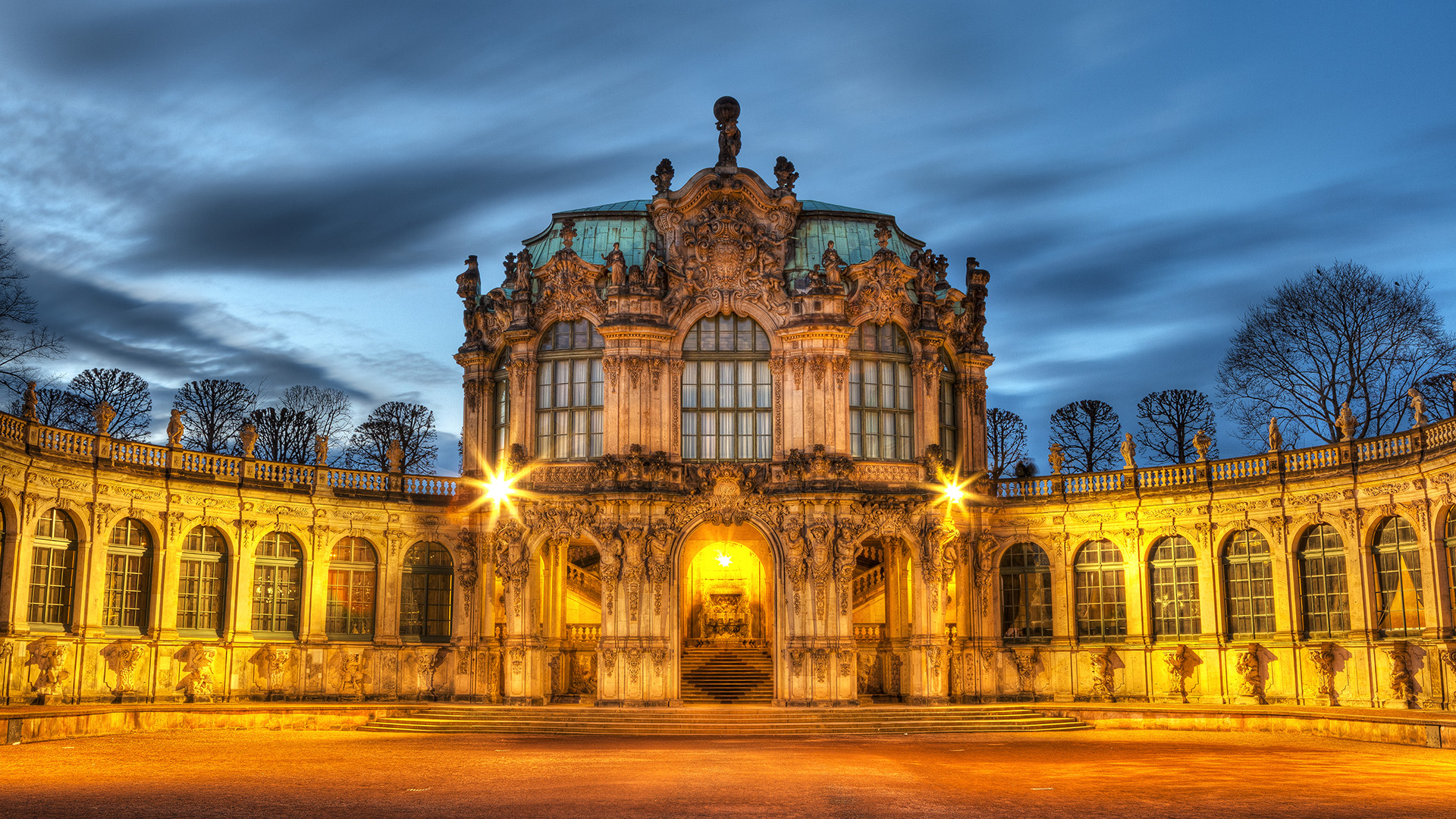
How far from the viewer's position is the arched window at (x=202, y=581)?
38.9 metres

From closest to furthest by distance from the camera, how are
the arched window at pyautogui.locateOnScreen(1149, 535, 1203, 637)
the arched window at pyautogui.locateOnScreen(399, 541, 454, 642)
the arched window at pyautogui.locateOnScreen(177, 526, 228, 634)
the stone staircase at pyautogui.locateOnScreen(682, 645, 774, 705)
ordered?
the arched window at pyautogui.locateOnScreen(177, 526, 228, 634) → the arched window at pyautogui.locateOnScreen(1149, 535, 1203, 637) → the stone staircase at pyautogui.locateOnScreen(682, 645, 774, 705) → the arched window at pyautogui.locateOnScreen(399, 541, 454, 642)

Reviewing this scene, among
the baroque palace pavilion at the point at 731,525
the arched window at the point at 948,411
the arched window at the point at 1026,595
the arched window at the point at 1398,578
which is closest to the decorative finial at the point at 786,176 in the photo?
the baroque palace pavilion at the point at 731,525

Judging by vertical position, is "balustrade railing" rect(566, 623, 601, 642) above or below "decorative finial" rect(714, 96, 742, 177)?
below

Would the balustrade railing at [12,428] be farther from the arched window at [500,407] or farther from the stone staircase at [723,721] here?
the arched window at [500,407]

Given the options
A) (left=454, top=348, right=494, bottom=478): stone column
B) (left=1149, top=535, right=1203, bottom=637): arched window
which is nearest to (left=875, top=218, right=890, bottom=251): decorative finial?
(left=1149, top=535, right=1203, bottom=637): arched window

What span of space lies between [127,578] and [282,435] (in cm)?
2235

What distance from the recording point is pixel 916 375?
42.1 m

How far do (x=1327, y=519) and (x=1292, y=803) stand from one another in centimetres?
2216

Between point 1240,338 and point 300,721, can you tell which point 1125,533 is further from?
point 300,721

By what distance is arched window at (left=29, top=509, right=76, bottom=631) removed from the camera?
34688 mm

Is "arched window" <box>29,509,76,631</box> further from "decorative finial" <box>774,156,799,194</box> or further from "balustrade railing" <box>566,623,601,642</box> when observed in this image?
"decorative finial" <box>774,156,799,194</box>

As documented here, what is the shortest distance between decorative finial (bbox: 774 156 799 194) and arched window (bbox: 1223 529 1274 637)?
1715 cm

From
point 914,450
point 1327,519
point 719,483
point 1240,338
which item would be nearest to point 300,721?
point 719,483

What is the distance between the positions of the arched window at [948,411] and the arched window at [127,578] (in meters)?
24.0
